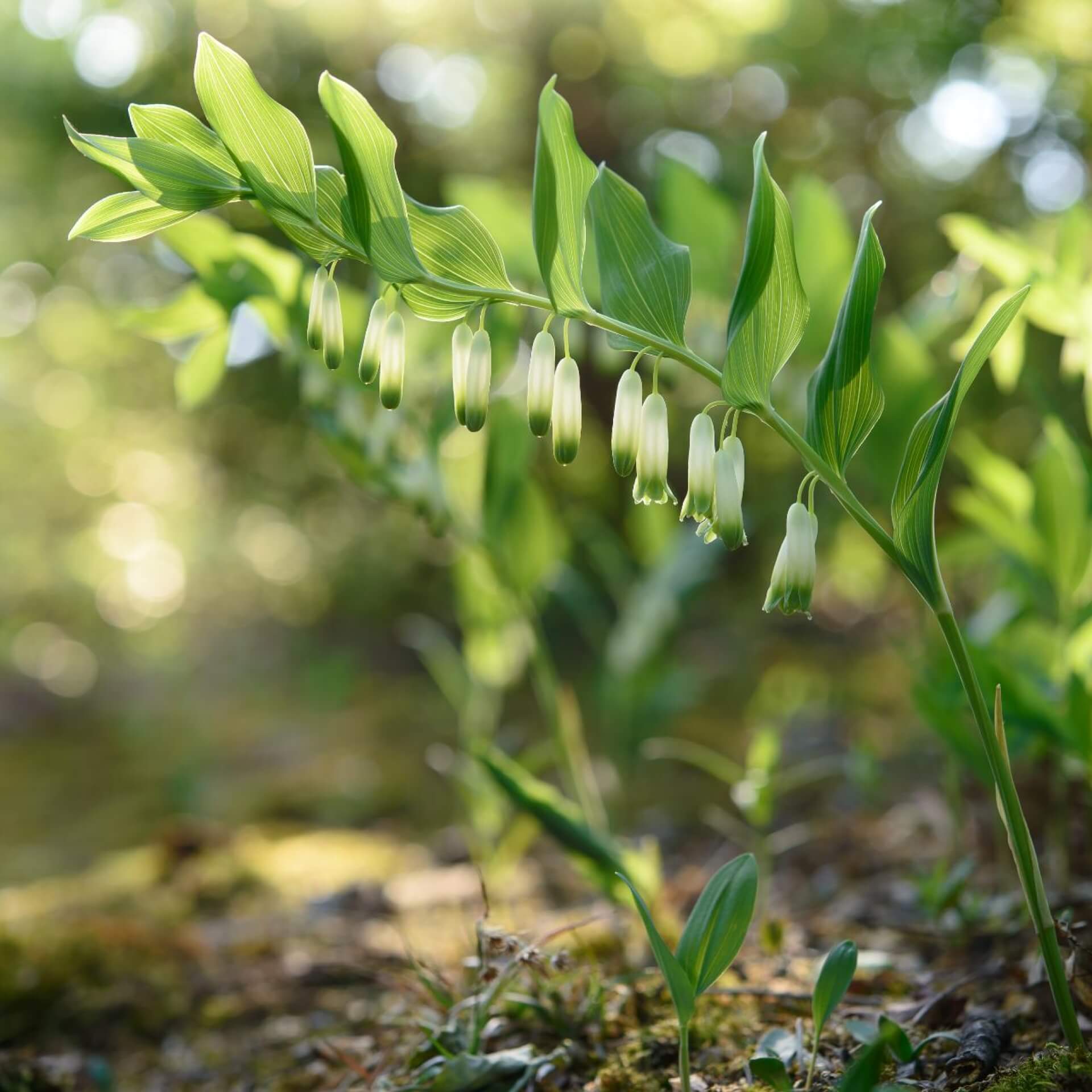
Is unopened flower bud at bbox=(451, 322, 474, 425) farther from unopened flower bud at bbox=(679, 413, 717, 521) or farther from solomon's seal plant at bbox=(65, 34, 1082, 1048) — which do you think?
unopened flower bud at bbox=(679, 413, 717, 521)

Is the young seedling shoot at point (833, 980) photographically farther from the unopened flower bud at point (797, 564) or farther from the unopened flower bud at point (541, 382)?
the unopened flower bud at point (541, 382)

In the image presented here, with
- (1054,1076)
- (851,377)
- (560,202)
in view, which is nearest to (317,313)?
(560,202)

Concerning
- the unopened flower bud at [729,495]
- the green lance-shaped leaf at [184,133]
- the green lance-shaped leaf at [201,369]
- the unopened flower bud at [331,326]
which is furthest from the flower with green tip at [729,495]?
the green lance-shaped leaf at [201,369]

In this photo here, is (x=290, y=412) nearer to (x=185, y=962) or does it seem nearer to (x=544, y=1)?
(x=544, y=1)

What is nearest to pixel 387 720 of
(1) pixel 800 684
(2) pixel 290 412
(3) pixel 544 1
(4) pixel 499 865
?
(1) pixel 800 684

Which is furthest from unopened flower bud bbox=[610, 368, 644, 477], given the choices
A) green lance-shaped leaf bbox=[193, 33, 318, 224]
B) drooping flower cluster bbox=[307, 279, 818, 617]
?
green lance-shaped leaf bbox=[193, 33, 318, 224]

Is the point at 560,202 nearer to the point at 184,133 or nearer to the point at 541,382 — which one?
the point at 541,382
